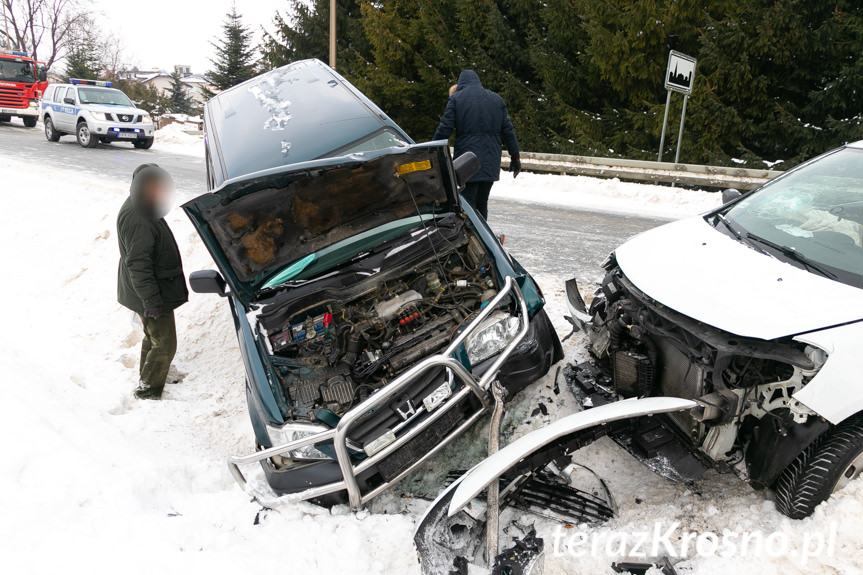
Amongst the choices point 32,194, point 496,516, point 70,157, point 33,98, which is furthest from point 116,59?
point 496,516

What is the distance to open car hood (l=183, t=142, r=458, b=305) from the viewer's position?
3105 millimetres

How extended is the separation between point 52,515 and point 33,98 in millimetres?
25917

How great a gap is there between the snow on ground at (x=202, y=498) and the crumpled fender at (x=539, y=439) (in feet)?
1.79

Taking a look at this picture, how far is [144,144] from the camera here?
693 inches

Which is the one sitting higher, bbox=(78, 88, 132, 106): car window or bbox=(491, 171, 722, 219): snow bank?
bbox=(78, 88, 132, 106): car window

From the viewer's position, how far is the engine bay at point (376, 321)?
3176 millimetres

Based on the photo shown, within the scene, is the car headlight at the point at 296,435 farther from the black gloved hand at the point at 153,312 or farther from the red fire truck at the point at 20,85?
the red fire truck at the point at 20,85

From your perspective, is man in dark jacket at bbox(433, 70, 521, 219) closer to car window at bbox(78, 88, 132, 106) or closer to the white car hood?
the white car hood

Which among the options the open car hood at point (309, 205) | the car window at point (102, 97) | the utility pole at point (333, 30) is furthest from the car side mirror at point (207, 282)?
the car window at point (102, 97)

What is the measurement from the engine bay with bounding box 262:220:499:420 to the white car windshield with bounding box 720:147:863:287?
5.34ft

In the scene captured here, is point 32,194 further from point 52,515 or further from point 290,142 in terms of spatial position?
point 52,515

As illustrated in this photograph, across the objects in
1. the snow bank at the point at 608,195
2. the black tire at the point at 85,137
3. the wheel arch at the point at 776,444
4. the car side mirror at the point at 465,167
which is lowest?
the wheel arch at the point at 776,444

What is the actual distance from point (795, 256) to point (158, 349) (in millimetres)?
4484

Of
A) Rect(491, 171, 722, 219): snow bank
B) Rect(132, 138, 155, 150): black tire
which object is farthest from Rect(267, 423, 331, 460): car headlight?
Rect(132, 138, 155, 150): black tire
